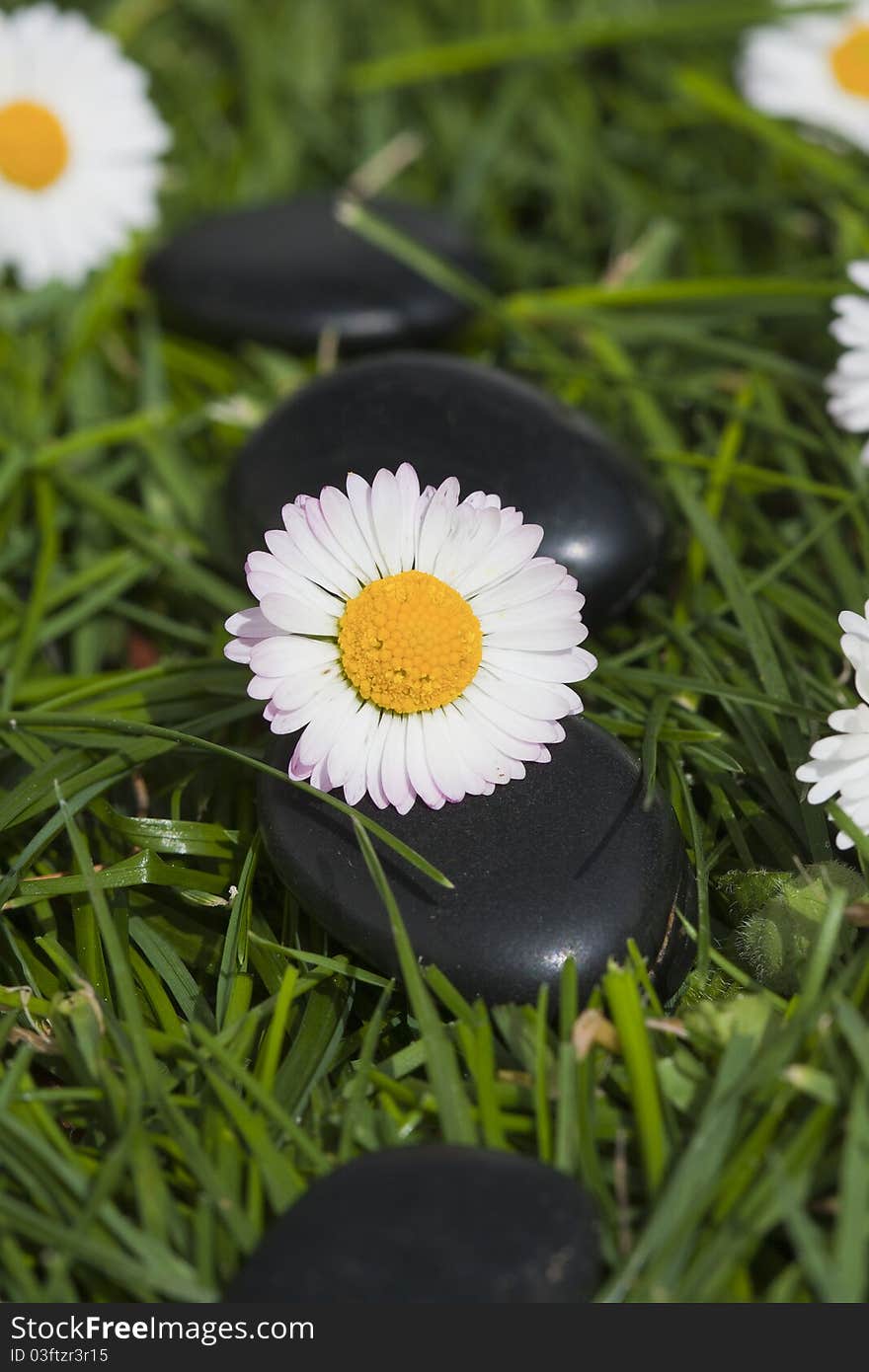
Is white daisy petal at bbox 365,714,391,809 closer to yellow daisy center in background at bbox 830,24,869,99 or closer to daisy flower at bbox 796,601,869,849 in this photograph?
daisy flower at bbox 796,601,869,849

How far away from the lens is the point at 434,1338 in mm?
831

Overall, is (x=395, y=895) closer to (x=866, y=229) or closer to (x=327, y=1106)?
(x=327, y=1106)

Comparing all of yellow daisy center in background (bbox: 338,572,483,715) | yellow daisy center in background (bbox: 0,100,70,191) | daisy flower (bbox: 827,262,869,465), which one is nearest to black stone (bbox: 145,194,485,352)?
yellow daisy center in background (bbox: 0,100,70,191)

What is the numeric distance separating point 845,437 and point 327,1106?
38.6 inches

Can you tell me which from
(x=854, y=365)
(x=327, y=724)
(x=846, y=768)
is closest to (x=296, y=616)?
(x=327, y=724)

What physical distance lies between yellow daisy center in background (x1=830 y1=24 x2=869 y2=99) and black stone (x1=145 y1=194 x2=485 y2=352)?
2.09 feet

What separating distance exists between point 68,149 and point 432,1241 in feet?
4.90

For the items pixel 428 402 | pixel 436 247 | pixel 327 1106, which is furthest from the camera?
pixel 436 247

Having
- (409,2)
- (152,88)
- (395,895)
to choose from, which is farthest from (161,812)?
(409,2)

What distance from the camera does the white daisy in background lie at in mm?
1724

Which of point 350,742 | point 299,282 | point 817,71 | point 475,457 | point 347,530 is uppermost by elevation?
point 817,71

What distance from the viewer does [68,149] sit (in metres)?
1.77

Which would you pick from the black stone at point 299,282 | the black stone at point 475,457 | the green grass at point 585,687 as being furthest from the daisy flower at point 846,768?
the black stone at point 299,282

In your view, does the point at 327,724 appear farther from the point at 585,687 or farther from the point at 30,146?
the point at 30,146
